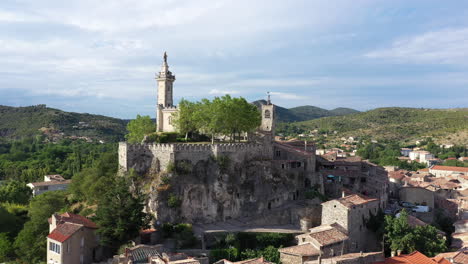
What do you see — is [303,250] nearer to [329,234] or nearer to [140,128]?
[329,234]

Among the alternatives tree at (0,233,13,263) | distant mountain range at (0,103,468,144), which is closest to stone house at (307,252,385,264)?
tree at (0,233,13,263)

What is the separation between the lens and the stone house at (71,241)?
35.1m

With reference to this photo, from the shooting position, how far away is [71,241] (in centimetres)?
3572

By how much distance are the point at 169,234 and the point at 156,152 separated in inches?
392

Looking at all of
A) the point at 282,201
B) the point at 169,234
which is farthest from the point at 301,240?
the point at 169,234

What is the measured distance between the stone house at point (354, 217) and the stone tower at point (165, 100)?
2757cm

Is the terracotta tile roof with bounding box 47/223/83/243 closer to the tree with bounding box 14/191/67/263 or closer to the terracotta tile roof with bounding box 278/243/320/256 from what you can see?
the tree with bounding box 14/191/67/263

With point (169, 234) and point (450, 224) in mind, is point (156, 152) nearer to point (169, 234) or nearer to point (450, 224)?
point (169, 234)

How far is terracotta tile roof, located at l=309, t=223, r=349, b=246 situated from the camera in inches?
1457

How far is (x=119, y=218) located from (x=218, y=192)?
1170 cm

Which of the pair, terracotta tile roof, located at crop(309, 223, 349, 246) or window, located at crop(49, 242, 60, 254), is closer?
window, located at crop(49, 242, 60, 254)

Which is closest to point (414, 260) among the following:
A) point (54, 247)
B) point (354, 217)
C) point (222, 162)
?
point (354, 217)

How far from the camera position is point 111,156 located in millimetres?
52156

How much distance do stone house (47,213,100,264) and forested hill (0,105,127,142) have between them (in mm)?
126960
